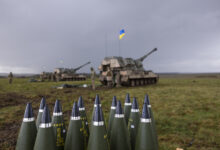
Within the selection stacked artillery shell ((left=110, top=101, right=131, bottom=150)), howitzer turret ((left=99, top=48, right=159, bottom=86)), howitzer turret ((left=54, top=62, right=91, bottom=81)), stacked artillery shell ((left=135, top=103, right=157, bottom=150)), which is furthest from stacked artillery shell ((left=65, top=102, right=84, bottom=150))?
howitzer turret ((left=54, top=62, right=91, bottom=81))

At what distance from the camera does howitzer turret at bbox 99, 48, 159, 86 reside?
1662cm

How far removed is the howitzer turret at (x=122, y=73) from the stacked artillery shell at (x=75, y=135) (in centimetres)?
1410

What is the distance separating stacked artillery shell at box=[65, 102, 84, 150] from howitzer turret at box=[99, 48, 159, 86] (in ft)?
46.3

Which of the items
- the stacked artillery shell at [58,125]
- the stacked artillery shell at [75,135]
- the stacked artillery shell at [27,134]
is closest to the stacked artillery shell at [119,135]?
the stacked artillery shell at [75,135]

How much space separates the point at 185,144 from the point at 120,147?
7.00 feet

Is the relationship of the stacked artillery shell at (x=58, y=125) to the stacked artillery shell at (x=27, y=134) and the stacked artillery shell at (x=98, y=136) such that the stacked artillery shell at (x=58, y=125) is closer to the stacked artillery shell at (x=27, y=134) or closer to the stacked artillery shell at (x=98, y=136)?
the stacked artillery shell at (x=27, y=134)

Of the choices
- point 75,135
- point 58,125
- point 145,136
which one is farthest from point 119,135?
point 58,125

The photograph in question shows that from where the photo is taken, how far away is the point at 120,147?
2.26 meters

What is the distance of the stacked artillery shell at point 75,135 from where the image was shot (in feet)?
7.18

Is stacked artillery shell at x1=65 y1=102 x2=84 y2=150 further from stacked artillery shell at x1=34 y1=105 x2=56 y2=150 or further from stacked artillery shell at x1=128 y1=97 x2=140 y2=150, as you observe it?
stacked artillery shell at x1=128 y1=97 x2=140 y2=150

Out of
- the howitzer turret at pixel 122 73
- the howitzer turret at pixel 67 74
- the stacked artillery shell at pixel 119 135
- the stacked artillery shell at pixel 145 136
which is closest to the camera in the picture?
the stacked artillery shell at pixel 145 136

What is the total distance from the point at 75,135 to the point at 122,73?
567 inches

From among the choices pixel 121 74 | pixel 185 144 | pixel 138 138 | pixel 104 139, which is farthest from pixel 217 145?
pixel 121 74

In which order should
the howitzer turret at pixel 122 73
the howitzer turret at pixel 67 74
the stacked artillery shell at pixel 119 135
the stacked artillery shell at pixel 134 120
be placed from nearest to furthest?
the stacked artillery shell at pixel 119 135 < the stacked artillery shell at pixel 134 120 < the howitzer turret at pixel 122 73 < the howitzer turret at pixel 67 74
